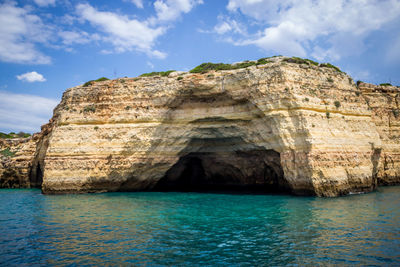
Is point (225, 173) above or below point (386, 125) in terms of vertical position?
below

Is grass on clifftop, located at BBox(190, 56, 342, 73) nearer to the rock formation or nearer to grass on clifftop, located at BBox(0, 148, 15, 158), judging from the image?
the rock formation

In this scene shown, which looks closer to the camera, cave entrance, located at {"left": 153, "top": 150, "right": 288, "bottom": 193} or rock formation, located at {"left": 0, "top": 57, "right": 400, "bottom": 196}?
rock formation, located at {"left": 0, "top": 57, "right": 400, "bottom": 196}

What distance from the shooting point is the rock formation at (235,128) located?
65.0 feet

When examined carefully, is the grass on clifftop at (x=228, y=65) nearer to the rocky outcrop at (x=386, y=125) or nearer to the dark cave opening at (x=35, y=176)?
the rocky outcrop at (x=386, y=125)

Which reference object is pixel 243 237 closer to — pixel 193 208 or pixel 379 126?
pixel 193 208

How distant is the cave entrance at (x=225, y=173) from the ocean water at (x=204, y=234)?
36.8 feet

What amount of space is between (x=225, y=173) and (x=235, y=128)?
30.3 ft

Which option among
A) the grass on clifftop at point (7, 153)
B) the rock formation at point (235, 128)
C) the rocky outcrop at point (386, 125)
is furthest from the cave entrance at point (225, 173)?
the grass on clifftop at point (7, 153)

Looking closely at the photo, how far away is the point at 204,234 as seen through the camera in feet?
34.8

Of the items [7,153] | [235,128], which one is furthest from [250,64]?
[7,153]

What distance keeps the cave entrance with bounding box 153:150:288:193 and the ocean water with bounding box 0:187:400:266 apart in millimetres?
11202

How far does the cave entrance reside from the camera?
1092 inches

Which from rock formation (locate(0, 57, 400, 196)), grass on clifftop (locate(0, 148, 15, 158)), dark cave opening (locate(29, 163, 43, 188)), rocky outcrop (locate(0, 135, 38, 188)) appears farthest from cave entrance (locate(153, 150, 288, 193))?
grass on clifftop (locate(0, 148, 15, 158))

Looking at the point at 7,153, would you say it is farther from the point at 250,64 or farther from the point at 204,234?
the point at 204,234
